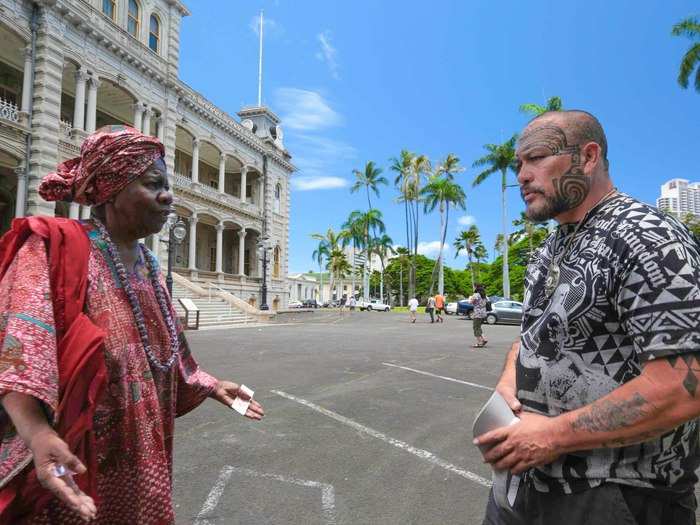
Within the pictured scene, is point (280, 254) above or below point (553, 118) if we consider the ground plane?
above

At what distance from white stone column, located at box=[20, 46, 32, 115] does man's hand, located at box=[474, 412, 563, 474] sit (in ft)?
66.3

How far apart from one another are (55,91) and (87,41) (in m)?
3.37

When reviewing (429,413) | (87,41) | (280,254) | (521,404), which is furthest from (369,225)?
(521,404)

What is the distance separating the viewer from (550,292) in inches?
58.4

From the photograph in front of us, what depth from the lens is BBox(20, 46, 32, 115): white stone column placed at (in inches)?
634

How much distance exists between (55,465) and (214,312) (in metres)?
21.5

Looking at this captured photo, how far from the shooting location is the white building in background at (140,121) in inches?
638

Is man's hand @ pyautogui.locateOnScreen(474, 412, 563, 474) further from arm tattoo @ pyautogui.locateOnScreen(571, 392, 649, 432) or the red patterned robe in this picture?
the red patterned robe

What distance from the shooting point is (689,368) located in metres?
1.11

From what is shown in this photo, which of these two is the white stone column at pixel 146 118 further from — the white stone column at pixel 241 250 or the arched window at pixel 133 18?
the white stone column at pixel 241 250

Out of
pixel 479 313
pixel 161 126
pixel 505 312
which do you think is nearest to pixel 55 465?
pixel 479 313

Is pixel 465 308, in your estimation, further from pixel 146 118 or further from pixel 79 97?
pixel 79 97

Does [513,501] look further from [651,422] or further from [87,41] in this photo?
[87,41]

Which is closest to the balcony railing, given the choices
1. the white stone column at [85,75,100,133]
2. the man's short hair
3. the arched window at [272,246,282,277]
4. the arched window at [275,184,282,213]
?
the white stone column at [85,75,100,133]
